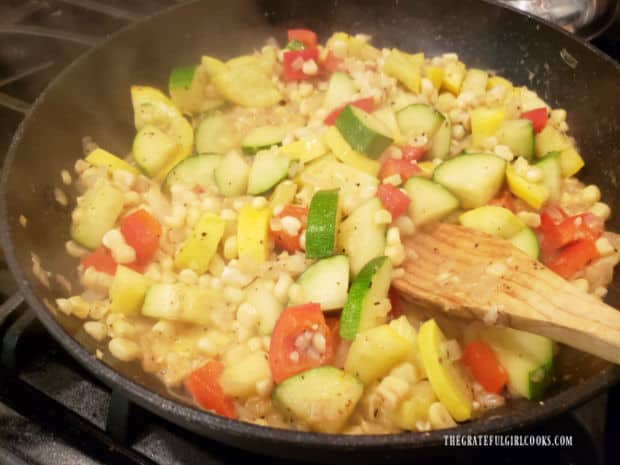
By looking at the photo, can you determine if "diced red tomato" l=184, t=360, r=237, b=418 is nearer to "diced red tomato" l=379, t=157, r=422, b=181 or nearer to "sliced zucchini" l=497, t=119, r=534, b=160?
"diced red tomato" l=379, t=157, r=422, b=181

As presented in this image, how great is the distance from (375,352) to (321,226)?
48cm

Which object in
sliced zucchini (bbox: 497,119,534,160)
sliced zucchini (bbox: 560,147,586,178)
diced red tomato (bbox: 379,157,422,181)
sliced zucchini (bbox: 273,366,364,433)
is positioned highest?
sliced zucchini (bbox: 497,119,534,160)

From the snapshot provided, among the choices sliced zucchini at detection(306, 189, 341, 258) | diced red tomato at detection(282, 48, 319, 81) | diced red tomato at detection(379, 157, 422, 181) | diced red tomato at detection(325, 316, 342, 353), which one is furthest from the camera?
diced red tomato at detection(282, 48, 319, 81)

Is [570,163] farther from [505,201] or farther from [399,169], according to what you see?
[399,169]

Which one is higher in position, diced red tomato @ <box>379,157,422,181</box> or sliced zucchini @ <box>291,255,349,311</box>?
diced red tomato @ <box>379,157,422,181</box>

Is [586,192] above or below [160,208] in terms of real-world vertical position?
above

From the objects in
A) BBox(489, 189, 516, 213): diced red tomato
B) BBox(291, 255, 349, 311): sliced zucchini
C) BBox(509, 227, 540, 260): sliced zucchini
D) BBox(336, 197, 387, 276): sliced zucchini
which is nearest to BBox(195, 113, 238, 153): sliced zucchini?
BBox(336, 197, 387, 276): sliced zucchini

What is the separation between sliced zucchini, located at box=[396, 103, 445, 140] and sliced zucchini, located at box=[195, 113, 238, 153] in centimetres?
74

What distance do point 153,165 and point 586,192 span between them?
5.79 feet

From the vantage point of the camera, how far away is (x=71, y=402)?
1.85 m

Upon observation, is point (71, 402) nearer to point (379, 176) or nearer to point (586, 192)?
point (379, 176)

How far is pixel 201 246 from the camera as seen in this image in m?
2.10

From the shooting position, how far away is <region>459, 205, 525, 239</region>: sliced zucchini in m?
2.12

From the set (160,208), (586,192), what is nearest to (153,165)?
(160,208)
